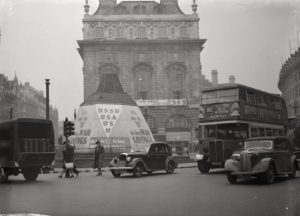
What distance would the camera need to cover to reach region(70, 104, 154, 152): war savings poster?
32.7 meters

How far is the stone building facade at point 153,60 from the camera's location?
59969 millimetres

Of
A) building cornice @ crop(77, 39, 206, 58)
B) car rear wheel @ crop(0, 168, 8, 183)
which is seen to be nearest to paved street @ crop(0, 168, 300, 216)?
car rear wheel @ crop(0, 168, 8, 183)

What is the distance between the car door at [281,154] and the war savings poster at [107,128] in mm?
17931

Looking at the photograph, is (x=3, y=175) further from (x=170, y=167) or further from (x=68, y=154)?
(x=170, y=167)

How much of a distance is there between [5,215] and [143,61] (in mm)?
54313

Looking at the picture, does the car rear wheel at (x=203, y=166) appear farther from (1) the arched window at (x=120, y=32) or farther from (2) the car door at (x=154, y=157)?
(1) the arched window at (x=120, y=32)

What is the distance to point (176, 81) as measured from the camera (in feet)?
A: 205

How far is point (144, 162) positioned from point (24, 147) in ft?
16.9

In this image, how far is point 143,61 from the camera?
61750 millimetres

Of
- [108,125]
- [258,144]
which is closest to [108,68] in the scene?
[108,125]

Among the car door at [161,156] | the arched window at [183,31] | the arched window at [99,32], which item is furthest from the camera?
the arched window at [183,31]

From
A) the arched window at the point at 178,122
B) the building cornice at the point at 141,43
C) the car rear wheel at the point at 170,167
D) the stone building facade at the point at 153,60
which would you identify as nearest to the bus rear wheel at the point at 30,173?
the car rear wheel at the point at 170,167

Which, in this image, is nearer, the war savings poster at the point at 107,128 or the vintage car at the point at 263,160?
the vintage car at the point at 263,160

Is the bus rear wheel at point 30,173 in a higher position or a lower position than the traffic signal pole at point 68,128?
A: lower
